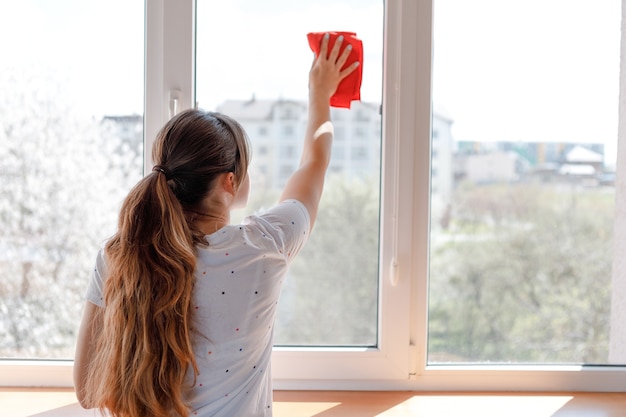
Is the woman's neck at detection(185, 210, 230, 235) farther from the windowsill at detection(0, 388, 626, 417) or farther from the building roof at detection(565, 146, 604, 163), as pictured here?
the building roof at detection(565, 146, 604, 163)

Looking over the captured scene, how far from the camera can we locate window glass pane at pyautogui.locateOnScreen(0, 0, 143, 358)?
1.67m

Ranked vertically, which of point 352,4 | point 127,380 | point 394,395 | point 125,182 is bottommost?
point 394,395

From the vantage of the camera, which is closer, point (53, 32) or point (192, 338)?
point (192, 338)

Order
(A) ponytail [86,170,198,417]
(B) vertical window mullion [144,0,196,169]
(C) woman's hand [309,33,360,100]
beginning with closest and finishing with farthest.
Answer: (A) ponytail [86,170,198,417]
(C) woman's hand [309,33,360,100]
(B) vertical window mullion [144,0,196,169]

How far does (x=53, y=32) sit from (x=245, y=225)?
832mm

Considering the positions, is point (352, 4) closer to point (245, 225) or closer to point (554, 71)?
point (554, 71)

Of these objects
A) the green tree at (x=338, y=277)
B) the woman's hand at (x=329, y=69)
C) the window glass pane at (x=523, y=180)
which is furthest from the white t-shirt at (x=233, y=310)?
the window glass pane at (x=523, y=180)

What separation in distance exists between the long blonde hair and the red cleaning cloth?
40cm

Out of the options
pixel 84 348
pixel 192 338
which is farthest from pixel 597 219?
pixel 84 348

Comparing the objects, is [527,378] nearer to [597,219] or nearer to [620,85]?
[597,219]

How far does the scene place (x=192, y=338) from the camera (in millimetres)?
1124

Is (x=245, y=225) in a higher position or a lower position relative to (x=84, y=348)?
higher

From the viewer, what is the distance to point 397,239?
5.54 feet

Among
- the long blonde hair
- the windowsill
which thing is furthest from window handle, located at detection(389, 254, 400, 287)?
the long blonde hair
